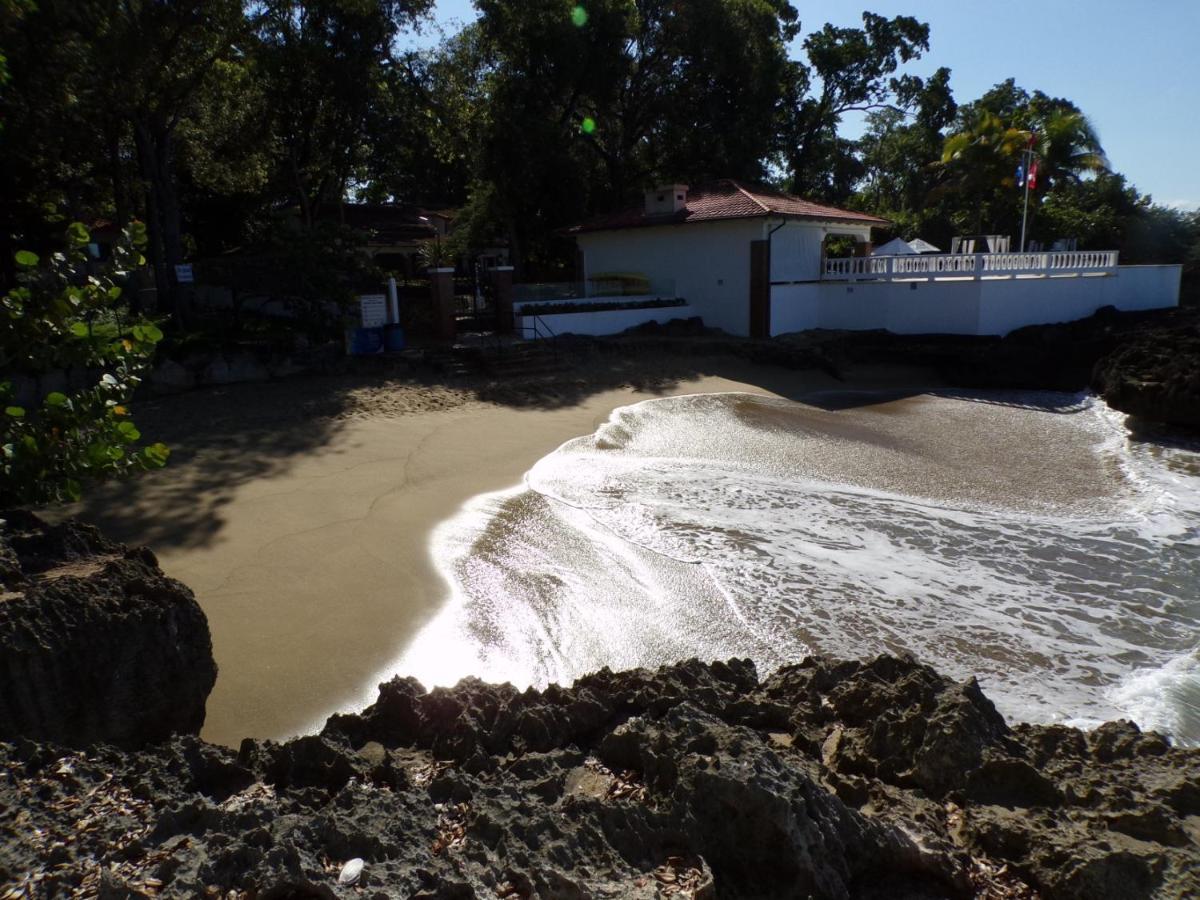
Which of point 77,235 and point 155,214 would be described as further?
point 155,214

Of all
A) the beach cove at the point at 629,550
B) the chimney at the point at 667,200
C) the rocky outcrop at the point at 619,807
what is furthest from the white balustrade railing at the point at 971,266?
the rocky outcrop at the point at 619,807

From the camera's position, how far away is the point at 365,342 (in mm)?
17781

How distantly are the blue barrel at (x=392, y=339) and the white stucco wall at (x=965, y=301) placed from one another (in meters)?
10.7

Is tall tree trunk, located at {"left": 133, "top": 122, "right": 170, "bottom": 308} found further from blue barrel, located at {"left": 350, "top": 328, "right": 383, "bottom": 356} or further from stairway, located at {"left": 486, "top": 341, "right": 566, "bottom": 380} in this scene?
stairway, located at {"left": 486, "top": 341, "right": 566, "bottom": 380}

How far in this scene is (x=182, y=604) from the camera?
4.49m

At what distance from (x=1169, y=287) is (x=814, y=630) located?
25.1m

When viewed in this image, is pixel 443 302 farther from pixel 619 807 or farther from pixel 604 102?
pixel 619 807

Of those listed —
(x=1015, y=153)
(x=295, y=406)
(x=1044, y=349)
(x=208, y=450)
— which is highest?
(x=1015, y=153)

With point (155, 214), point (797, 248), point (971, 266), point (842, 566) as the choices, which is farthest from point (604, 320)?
point (842, 566)

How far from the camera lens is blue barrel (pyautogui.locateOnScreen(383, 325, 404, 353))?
1811cm

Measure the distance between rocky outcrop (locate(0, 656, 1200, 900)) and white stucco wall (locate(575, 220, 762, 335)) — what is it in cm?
2026

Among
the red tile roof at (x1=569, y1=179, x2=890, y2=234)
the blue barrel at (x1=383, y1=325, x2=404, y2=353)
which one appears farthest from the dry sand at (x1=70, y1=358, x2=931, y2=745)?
the red tile roof at (x1=569, y1=179, x2=890, y2=234)

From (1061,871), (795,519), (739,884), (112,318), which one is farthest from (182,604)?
(795,519)

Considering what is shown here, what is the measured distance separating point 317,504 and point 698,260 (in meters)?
17.0
